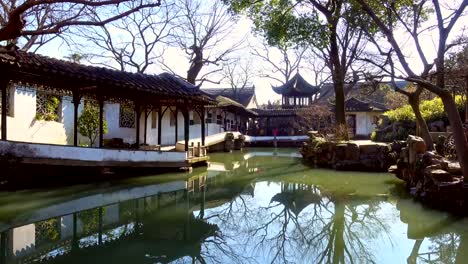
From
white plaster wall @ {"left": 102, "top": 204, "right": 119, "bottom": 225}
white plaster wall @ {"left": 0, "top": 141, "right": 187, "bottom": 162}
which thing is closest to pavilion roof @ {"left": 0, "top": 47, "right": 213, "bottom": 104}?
white plaster wall @ {"left": 0, "top": 141, "right": 187, "bottom": 162}

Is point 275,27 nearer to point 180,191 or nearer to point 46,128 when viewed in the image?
point 180,191

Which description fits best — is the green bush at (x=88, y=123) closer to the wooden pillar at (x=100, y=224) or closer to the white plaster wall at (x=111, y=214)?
the white plaster wall at (x=111, y=214)

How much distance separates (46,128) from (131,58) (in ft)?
44.4

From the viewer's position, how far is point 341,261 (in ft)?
18.3

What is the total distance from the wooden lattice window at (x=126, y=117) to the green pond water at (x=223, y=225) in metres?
7.99

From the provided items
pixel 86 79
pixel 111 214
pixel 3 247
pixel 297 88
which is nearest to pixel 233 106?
pixel 297 88

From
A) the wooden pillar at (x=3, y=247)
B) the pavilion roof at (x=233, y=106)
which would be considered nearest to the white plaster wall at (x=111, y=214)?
the wooden pillar at (x=3, y=247)

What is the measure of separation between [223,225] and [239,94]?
125ft

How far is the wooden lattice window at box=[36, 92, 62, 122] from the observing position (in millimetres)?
15320

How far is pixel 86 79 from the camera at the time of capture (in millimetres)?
11039

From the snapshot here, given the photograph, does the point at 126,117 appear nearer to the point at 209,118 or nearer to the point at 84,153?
the point at 84,153

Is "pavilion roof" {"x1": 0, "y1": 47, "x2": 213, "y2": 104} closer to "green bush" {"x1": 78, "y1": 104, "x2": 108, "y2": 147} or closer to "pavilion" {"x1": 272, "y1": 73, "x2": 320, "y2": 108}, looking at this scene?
"green bush" {"x1": 78, "y1": 104, "x2": 108, "y2": 147}

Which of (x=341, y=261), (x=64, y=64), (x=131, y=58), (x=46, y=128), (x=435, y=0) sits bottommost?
(x=341, y=261)

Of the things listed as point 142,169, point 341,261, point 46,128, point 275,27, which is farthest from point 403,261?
point 46,128
